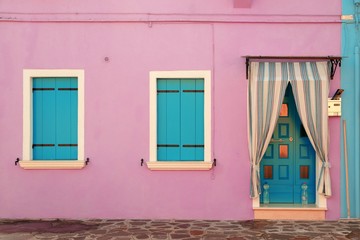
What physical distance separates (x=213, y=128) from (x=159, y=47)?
1.66 m

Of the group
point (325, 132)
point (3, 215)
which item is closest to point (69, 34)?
point (3, 215)

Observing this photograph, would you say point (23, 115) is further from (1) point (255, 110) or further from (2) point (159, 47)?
(1) point (255, 110)

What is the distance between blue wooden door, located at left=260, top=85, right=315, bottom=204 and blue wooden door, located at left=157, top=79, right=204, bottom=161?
1.28 metres

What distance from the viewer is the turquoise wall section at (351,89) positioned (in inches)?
291

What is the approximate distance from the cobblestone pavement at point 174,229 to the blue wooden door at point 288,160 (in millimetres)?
623

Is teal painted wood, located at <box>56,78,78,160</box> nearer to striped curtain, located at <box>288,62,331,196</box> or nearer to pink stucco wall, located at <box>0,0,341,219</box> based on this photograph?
pink stucco wall, located at <box>0,0,341,219</box>

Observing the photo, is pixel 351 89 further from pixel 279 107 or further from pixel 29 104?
pixel 29 104

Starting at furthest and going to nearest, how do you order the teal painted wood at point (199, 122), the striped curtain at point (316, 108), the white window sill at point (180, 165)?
the teal painted wood at point (199, 122) < the white window sill at point (180, 165) < the striped curtain at point (316, 108)

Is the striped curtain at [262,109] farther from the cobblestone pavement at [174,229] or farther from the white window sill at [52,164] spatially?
the white window sill at [52,164]

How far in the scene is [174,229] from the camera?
6832mm

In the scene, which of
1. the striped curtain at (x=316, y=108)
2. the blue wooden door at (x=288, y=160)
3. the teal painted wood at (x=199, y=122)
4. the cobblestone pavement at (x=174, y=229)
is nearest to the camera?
the cobblestone pavement at (x=174, y=229)

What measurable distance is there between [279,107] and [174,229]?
2615mm

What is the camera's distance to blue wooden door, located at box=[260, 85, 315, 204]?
25.2 feet

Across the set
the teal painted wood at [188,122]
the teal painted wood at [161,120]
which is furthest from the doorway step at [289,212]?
the teal painted wood at [161,120]
